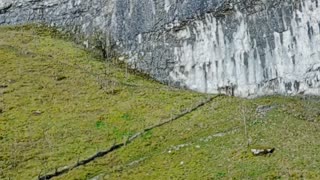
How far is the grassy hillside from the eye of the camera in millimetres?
28031

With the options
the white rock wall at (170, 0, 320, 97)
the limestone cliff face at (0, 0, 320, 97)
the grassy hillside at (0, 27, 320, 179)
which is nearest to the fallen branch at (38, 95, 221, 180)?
the grassy hillside at (0, 27, 320, 179)

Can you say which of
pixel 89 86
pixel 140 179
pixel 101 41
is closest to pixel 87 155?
pixel 140 179

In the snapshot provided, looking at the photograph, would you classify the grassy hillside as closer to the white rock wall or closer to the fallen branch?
the fallen branch

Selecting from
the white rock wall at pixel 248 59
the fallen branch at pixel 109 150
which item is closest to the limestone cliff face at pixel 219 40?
the white rock wall at pixel 248 59

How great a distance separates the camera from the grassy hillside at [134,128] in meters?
28.0

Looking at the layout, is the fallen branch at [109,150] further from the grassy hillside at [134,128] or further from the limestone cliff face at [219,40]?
the limestone cliff face at [219,40]

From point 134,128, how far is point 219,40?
48.9 ft

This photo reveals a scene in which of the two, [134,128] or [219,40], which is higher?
[219,40]

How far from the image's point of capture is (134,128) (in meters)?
35.8

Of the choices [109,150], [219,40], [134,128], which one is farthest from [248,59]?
[109,150]

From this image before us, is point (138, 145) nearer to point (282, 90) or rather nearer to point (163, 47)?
point (282, 90)

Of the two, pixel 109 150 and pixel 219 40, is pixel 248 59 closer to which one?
pixel 219 40

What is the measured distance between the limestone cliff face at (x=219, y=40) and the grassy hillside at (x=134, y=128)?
2262 mm

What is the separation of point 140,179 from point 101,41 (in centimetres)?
3091
